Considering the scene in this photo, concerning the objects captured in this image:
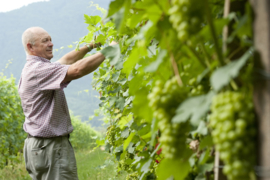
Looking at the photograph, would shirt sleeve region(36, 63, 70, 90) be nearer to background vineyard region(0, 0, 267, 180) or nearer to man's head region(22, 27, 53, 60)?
man's head region(22, 27, 53, 60)

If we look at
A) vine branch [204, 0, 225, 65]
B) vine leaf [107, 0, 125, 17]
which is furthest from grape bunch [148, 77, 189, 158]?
vine leaf [107, 0, 125, 17]

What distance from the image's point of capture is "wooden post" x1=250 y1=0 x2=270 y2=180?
56 centimetres

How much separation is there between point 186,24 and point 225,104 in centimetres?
18

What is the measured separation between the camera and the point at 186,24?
0.56m

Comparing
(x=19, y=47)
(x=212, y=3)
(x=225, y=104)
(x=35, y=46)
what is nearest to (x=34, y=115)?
(x=35, y=46)

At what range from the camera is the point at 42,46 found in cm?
326

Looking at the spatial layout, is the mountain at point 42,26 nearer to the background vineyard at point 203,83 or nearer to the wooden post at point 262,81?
the background vineyard at point 203,83

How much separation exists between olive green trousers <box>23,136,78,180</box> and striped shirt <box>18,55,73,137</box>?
104mm

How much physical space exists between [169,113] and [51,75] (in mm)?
2385

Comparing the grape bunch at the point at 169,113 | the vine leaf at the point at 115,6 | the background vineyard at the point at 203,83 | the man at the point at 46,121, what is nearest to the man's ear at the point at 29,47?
the man at the point at 46,121

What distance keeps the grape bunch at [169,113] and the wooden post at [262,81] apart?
17 centimetres

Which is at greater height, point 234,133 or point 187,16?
point 187,16

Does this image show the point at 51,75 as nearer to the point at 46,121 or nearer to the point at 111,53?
the point at 46,121

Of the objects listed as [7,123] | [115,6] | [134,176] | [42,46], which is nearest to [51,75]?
[42,46]
